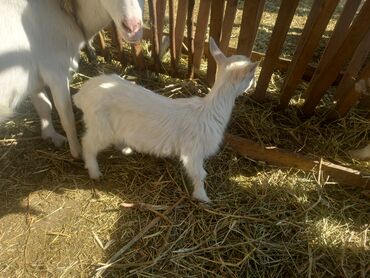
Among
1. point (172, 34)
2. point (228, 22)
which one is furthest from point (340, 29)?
point (172, 34)

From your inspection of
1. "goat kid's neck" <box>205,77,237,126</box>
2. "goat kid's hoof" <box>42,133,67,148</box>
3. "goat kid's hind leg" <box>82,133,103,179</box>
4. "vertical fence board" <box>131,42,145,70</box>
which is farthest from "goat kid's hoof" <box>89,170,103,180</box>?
"vertical fence board" <box>131,42,145,70</box>

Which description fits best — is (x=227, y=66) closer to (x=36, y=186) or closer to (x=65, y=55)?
(x=65, y=55)

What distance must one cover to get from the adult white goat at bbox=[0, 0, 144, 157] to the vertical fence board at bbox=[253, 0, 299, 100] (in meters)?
1.10

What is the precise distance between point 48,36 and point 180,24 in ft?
4.57

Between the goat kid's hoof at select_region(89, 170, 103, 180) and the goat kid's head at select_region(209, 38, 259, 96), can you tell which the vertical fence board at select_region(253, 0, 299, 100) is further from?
the goat kid's hoof at select_region(89, 170, 103, 180)

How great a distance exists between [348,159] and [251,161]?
2.80 ft

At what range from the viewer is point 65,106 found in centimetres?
277

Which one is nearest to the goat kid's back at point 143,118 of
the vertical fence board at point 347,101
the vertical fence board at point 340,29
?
the vertical fence board at point 340,29

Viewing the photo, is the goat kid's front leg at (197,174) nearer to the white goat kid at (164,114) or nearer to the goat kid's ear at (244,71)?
the white goat kid at (164,114)

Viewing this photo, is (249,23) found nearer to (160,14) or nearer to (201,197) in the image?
(160,14)

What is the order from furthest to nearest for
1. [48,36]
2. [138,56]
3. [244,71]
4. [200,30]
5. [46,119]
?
1. [138,56]
2. [200,30]
3. [46,119]
4. [48,36]
5. [244,71]

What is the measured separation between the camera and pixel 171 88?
11.9 feet

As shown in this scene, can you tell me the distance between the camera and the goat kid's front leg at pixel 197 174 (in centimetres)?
262

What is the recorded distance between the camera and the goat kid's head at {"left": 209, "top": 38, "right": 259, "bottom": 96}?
2.32m
